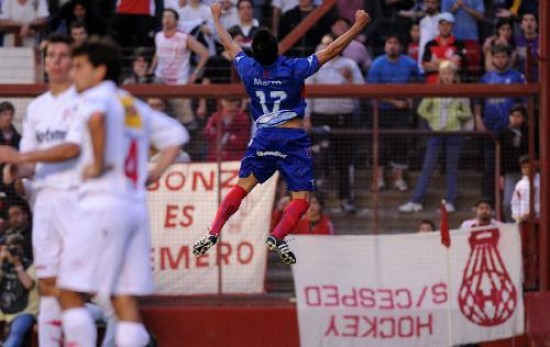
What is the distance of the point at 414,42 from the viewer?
19469 mm

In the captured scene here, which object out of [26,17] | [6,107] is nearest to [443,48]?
[26,17]

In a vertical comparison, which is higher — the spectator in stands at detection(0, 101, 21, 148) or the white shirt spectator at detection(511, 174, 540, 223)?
the spectator in stands at detection(0, 101, 21, 148)

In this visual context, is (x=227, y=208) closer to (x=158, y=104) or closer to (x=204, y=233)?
(x=204, y=233)

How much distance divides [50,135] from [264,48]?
313cm

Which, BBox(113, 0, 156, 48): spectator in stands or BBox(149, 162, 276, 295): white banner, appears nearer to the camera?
BBox(149, 162, 276, 295): white banner

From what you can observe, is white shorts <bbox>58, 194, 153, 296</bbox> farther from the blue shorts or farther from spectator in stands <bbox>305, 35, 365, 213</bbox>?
spectator in stands <bbox>305, 35, 365, 213</bbox>

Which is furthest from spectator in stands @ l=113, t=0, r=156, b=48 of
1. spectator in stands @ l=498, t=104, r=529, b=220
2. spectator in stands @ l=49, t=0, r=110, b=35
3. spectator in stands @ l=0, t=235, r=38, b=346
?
spectator in stands @ l=498, t=104, r=529, b=220

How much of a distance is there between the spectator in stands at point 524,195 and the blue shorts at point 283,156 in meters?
3.60

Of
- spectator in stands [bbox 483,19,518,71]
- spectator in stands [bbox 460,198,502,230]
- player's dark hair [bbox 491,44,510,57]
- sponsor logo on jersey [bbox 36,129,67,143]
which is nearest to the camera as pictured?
sponsor logo on jersey [bbox 36,129,67,143]

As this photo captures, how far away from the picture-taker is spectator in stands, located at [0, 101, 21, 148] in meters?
17.0

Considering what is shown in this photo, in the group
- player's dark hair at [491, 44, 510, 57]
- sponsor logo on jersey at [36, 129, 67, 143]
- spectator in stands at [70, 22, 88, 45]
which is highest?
spectator in stands at [70, 22, 88, 45]

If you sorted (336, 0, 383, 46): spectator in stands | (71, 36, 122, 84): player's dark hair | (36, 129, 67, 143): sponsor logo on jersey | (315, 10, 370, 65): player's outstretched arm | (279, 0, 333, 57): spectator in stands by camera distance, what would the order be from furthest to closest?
(336, 0, 383, 46): spectator in stands < (279, 0, 333, 57): spectator in stands < (315, 10, 370, 65): player's outstretched arm < (36, 129, 67, 143): sponsor logo on jersey < (71, 36, 122, 84): player's dark hair

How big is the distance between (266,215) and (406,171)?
1.56 metres

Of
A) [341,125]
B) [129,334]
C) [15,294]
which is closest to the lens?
[129,334]
